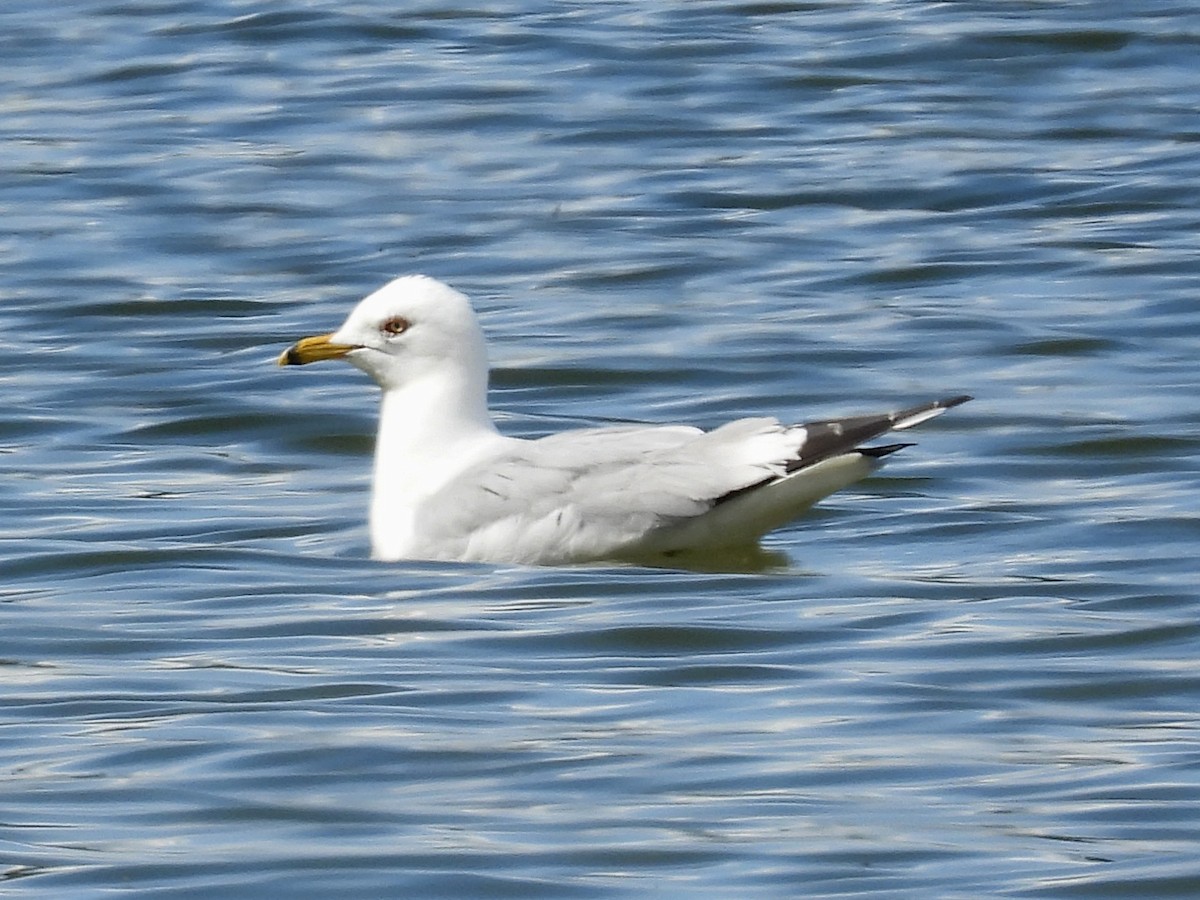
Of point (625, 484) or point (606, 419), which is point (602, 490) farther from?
point (606, 419)

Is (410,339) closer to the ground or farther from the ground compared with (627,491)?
farther from the ground

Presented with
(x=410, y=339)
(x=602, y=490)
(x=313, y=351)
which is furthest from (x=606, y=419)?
(x=602, y=490)

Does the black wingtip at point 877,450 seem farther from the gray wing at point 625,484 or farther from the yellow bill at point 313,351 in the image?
the yellow bill at point 313,351

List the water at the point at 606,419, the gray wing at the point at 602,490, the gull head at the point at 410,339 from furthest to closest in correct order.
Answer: the gull head at the point at 410,339 → the gray wing at the point at 602,490 → the water at the point at 606,419

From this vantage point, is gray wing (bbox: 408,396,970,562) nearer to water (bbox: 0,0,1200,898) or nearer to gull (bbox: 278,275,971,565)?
gull (bbox: 278,275,971,565)

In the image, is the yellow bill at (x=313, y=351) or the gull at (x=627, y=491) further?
the yellow bill at (x=313, y=351)

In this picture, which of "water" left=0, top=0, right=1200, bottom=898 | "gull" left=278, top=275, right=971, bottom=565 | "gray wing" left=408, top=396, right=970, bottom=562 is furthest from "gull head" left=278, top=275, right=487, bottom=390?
"gray wing" left=408, top=396, right=970, bottom=562

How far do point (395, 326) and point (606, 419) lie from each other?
153cm

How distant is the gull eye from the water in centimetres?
58

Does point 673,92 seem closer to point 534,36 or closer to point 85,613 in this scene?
point 534,36

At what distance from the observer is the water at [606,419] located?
5.66 metres

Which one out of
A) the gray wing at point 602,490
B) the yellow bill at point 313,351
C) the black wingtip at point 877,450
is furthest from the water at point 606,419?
the yellow bill at point 313,351

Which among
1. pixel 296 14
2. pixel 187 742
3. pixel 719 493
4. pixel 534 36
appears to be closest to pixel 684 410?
pixel 719 493

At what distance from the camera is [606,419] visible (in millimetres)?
10227
